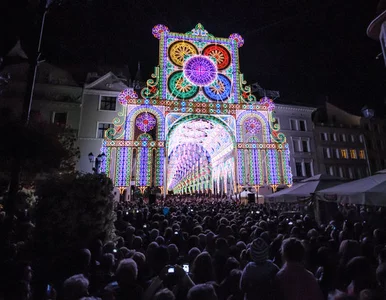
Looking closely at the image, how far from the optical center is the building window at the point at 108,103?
97.2 ft

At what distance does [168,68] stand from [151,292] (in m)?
27.7

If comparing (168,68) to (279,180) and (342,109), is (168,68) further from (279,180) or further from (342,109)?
(342,109)

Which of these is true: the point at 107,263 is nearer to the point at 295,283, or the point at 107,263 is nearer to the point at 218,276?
the point at 218,276

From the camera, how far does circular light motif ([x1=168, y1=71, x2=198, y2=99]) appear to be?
28.0 meters

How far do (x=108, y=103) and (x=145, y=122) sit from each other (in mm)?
6912

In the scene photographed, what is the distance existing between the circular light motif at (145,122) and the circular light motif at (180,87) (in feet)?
13.4

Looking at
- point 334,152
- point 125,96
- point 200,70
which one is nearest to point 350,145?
point 334,152

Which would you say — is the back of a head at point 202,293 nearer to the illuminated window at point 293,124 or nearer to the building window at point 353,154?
the illuminated window at point 293,124

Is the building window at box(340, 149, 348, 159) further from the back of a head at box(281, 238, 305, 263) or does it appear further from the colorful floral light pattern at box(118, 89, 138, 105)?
the back of a head at box(281, 238, 305, 263)

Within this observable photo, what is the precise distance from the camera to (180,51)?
2923 centimetres

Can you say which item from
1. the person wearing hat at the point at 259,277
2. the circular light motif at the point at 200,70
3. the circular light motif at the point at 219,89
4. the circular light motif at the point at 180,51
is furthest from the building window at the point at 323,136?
the person wearing hat at the point at 259,277

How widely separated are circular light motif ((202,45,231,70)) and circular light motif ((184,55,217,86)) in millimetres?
1163

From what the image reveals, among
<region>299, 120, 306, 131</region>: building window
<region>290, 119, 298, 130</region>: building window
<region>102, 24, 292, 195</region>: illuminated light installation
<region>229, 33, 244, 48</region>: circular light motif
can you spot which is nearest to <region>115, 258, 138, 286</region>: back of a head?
<region>102, 24, 292, 195</region>: illuminated light installation

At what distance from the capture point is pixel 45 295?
4.32m
